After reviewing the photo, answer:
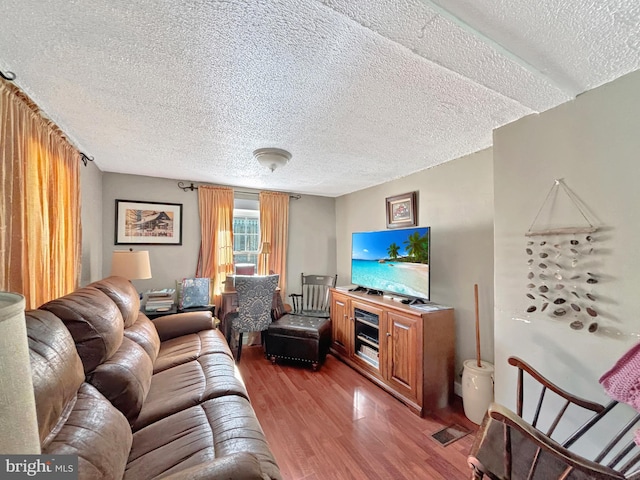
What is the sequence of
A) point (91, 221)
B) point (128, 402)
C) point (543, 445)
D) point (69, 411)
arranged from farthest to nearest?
point (91, 221)
point (128, 402)
point (69, 411)
point (543, 445)

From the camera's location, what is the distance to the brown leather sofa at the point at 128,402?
947mm

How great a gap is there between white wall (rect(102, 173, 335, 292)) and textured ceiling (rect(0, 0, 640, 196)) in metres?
1.24

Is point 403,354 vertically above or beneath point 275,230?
beneath

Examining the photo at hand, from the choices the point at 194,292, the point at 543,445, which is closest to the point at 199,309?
the point at 194,292

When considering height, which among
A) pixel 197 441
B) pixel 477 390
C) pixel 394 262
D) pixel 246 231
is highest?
pixel 246 231

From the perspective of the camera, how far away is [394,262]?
9.61ft

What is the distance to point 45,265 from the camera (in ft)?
5.57

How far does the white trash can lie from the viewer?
6.97 feet

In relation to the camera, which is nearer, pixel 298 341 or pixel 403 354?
pixel 403 354

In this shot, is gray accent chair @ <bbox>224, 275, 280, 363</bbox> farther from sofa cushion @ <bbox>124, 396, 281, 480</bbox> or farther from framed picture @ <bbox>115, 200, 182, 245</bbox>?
sofa cushion @ <bbox>124, 396, 281, 480</bbox>

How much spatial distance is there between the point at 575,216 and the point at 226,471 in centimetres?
192

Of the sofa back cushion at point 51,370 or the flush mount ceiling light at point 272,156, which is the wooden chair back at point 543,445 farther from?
the flush mount ceiling light at point 272,156

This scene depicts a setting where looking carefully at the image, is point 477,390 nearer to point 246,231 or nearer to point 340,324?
point 340,324

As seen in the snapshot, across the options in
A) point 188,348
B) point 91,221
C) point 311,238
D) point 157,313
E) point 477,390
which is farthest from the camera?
point 311,238
